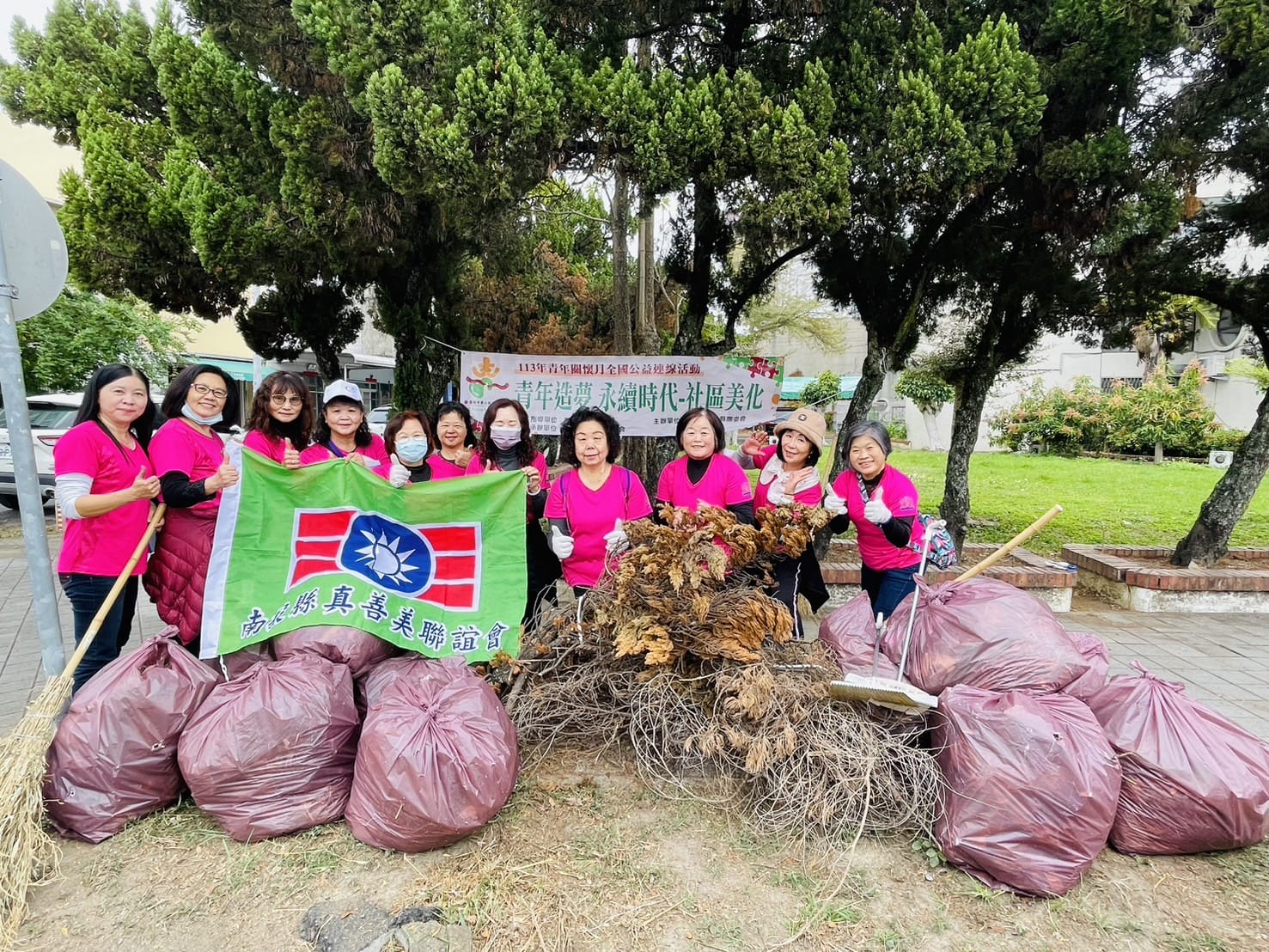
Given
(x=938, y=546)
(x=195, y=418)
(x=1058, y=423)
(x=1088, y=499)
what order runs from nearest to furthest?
(x=195, y=418) < (x=938, y=546) < (x=1088, y=499) < (x=1058, y=423)

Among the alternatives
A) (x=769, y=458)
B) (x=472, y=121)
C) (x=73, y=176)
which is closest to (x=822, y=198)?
(x=769, y=458)

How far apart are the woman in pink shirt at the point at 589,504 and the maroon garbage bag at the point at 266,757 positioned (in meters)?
1.29

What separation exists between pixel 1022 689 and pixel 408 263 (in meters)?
6.86

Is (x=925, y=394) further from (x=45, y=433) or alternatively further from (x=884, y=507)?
(x=45, y=433)

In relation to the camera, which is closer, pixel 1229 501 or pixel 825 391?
pixel 1229 501

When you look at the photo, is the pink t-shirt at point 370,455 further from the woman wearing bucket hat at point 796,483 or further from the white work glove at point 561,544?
the woman wearing bucket hat at point 796,483

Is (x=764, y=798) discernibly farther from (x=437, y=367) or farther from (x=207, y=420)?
(x=437, y=367)

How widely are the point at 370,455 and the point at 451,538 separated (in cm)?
97

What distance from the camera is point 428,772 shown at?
7.30ft

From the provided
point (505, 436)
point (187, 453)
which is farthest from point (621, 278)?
point (187, 453)

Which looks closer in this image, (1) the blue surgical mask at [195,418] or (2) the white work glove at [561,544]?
(1) the blue surgical mask at [195,418]

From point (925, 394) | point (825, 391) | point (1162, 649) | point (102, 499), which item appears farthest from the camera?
point (825, 391)

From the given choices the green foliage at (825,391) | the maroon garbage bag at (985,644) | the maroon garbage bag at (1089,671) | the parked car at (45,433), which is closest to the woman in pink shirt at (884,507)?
the maroon garbage bag at (985,644)

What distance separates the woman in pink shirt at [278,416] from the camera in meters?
3.37
